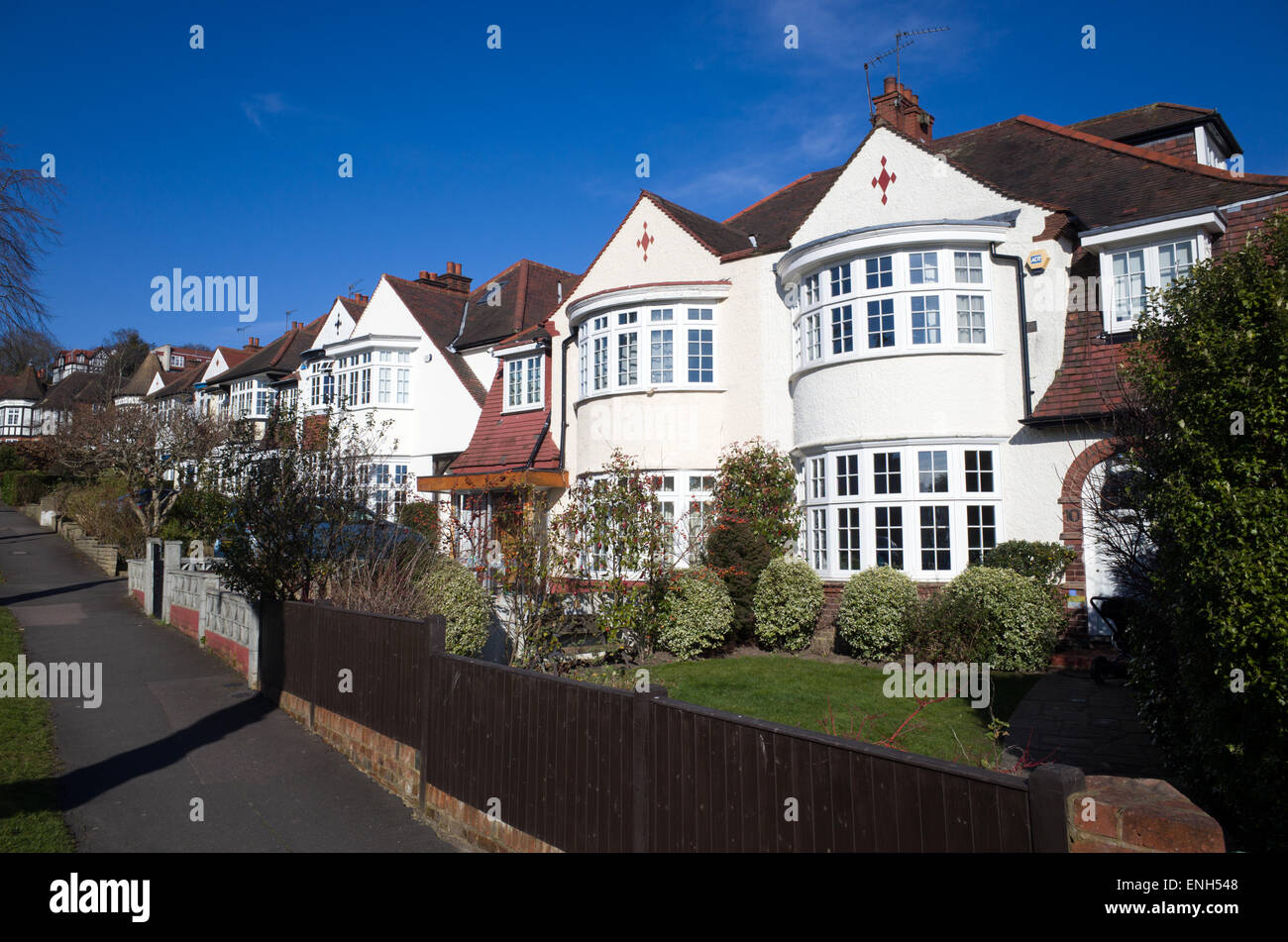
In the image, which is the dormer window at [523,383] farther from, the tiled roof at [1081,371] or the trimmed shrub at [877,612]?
the tiled roof at [1081,371]

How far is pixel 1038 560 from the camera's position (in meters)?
12.6

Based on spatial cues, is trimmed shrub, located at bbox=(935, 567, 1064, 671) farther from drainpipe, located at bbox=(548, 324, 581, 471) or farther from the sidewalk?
drainpipe, located at bbox=(548, 324, 581, 471)

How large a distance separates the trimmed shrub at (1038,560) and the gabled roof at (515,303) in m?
16.3

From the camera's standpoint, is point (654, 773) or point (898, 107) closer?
point (654, 773)

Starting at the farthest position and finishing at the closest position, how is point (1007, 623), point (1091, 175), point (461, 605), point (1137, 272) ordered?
point (1091, 175) < point (1137, 272) < point (1007, 623) < point (461, 605)

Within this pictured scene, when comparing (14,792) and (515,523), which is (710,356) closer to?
(515,523)

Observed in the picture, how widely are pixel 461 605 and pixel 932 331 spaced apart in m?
8.79

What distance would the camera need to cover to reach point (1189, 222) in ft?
40.4

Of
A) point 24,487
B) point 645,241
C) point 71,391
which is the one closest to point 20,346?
point 645,241

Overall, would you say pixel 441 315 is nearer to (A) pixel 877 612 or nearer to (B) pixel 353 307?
(B) pixel 353 307

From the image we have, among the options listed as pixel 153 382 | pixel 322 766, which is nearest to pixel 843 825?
pixel 322 766

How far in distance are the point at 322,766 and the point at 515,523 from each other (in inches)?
138

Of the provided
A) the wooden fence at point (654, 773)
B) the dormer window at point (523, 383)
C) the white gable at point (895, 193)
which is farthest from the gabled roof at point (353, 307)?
the wooden fence at point (654, 773)

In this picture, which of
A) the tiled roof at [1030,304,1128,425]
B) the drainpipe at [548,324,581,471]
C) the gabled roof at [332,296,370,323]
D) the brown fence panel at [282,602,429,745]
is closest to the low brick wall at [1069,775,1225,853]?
the brown fence panel at [282,602,429,745]
